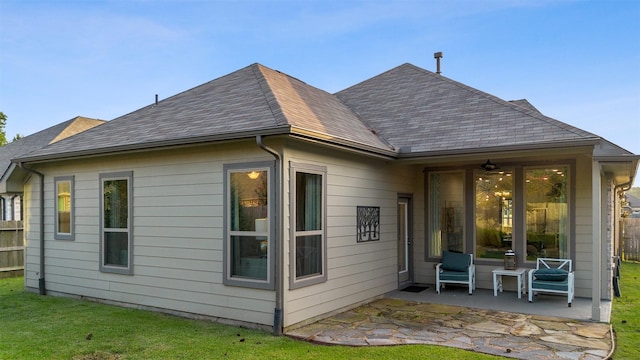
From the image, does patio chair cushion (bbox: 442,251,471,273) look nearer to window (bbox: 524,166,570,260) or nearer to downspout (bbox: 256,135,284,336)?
window (bbox: 524,166,570,260)

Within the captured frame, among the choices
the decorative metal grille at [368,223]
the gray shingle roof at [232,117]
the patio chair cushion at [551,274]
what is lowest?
the patio chair cushion at [551,274]

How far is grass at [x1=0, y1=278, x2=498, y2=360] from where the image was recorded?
460 centimetres

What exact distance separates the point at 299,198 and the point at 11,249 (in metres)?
8.60

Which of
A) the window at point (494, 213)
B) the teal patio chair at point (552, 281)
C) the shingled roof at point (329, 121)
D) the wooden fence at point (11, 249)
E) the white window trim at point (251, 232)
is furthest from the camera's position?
the wooden fence at point (11, 249)

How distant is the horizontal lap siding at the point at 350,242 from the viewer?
5.97 meters

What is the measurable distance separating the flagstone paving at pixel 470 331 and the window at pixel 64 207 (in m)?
4.98

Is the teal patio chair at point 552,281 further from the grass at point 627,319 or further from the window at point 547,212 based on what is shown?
the grass at point 627,319

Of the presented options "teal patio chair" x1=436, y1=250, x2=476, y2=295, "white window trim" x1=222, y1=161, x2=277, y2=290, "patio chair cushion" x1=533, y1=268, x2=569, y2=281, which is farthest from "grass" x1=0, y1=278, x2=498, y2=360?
"teal patio chair" x1=436, y1=250, x2=476, y2=295

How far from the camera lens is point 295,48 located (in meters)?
17.0

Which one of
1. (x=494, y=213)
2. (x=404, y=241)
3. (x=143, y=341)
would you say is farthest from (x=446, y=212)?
(x=143, y=341)

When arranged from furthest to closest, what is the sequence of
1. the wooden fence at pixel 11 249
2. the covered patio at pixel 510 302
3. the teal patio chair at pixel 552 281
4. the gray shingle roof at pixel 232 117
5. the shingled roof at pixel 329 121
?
the wooden fence at pixel 11 249 → the teal patio chair at pixel 552 281 → the covered patio at pixel 510 302 → the shingled roof at pixel 329 121 → the gray shingle roof at pixel 232 117

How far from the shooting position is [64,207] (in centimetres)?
812

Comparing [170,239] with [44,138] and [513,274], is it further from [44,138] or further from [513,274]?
[44,138]

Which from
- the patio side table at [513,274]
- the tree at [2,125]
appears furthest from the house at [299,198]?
the tree at [2,125]
